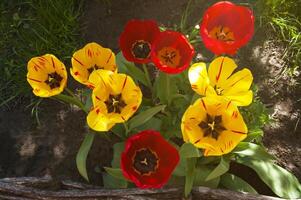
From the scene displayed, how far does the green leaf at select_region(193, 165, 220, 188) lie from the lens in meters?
1.74

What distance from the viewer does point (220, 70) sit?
1452 mm

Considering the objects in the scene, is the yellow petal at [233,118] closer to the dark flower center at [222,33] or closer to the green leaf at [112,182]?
the dark flower center at [222,33]

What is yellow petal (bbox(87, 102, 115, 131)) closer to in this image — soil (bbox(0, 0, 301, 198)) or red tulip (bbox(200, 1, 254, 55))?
red tulip (bbox(200, 1, 254, 55))

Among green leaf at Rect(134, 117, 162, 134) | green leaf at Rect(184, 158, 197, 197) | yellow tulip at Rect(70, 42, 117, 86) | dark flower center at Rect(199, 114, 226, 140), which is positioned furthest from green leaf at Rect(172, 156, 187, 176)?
yellow tulip at Rect(70, 42, 117, 86)

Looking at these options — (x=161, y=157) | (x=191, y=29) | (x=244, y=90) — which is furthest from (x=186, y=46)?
(x=191, y=29)

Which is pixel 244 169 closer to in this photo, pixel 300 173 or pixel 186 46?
pixel 300 173

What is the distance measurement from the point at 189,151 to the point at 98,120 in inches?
12.7

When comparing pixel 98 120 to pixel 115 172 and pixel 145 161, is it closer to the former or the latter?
pixel 145 161

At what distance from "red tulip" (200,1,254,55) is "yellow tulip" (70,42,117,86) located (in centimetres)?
32

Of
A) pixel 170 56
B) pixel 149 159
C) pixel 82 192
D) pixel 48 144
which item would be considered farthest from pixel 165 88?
pixel 48 144

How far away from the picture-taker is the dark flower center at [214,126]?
1396 millimetres

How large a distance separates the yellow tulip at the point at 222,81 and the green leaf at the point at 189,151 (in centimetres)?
20

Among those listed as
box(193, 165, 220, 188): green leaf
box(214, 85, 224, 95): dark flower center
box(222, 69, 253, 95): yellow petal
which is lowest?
box(193, 165, 220, 188): green leaf

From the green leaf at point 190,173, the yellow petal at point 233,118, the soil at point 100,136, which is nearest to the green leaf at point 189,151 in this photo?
the green leaf at point 190,173
